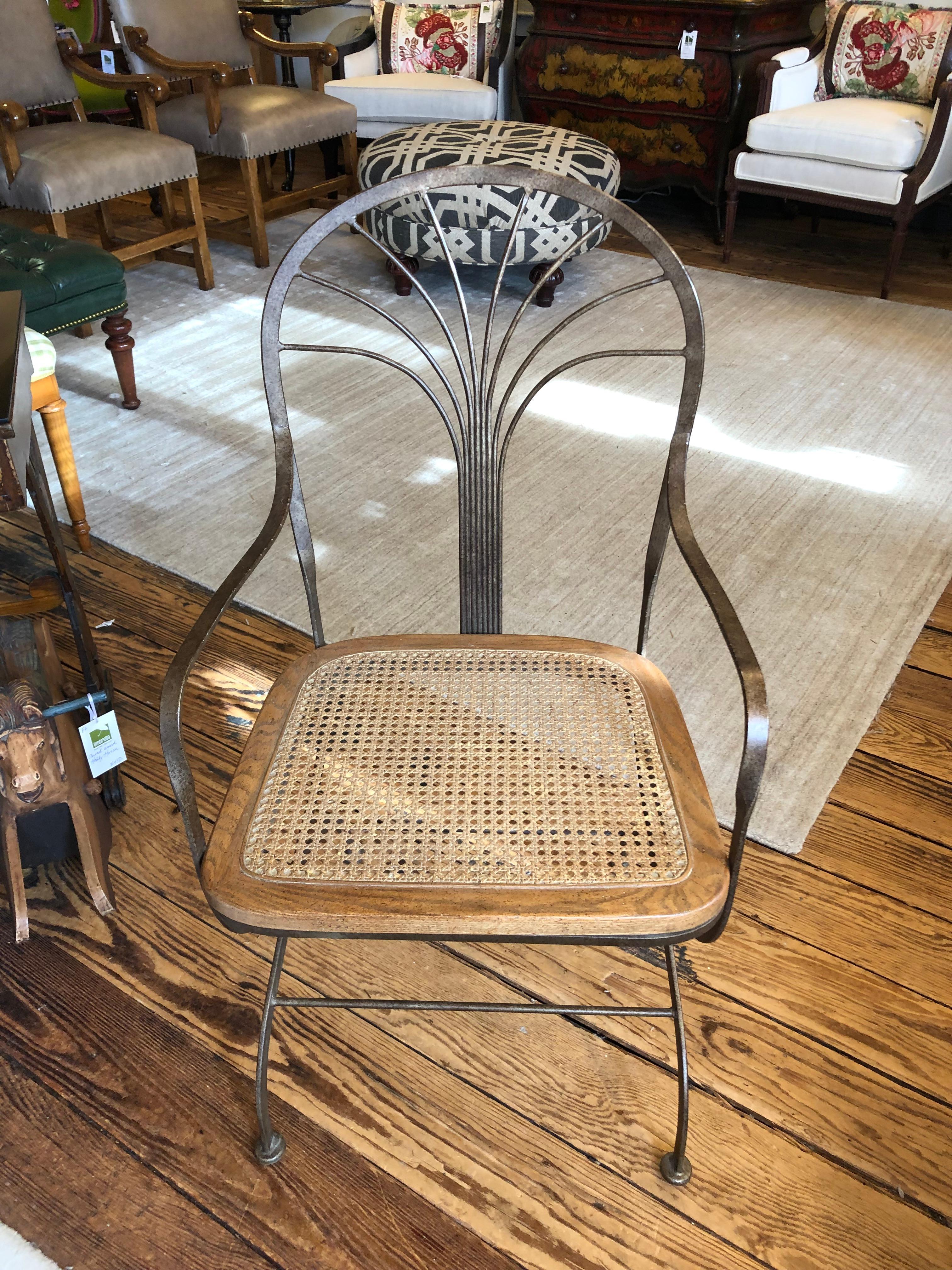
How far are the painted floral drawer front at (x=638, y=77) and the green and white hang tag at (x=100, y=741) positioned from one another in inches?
129

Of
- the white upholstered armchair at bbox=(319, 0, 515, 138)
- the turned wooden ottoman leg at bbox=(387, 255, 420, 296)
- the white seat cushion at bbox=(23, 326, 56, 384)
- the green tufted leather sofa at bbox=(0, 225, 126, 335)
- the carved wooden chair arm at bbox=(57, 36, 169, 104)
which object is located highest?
the carved wooden chair arm at bbox=(57, 36, 169, 104)

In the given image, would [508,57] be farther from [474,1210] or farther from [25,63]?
[474,1210]

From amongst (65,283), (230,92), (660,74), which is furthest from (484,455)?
(660,74)

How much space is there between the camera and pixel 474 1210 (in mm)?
1052

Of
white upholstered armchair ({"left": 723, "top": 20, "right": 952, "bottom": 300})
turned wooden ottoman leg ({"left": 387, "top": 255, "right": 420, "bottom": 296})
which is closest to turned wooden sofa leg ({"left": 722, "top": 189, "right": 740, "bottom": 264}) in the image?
white upholstered armchair ({"left": 723, "top": 20, "right": 952, "bottom": 300})

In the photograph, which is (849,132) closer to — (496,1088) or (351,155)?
(351,155)

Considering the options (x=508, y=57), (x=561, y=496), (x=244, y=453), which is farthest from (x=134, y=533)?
(x=508, y=57)

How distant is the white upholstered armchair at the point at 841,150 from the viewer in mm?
3049

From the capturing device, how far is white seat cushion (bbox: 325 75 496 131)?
3662 millimetres

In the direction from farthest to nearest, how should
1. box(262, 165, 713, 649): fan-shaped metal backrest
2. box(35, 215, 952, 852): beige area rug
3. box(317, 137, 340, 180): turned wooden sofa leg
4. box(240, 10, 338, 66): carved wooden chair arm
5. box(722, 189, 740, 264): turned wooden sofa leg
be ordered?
1. box(317, 137, 340, 180): turned wooden sofa leg
2. box(240, 10, 338, 66): carved wooden chair arm
3. box(722, 189, 740, 264): turned wooden sofa leg
4. box(35, 215, 952, 852): beige area rug
5. box(262, 165, 713, 649): fan-shaped metal backrest

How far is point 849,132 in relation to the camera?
3109mm

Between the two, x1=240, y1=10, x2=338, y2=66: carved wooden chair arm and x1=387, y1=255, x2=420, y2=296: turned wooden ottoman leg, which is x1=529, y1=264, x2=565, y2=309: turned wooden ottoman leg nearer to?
x1=387, y1=255, x2=420, y2=296: turned wooden ottoman leg

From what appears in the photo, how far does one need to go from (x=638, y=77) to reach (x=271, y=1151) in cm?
379

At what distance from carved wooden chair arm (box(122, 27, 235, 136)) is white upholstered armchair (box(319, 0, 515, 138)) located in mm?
545
